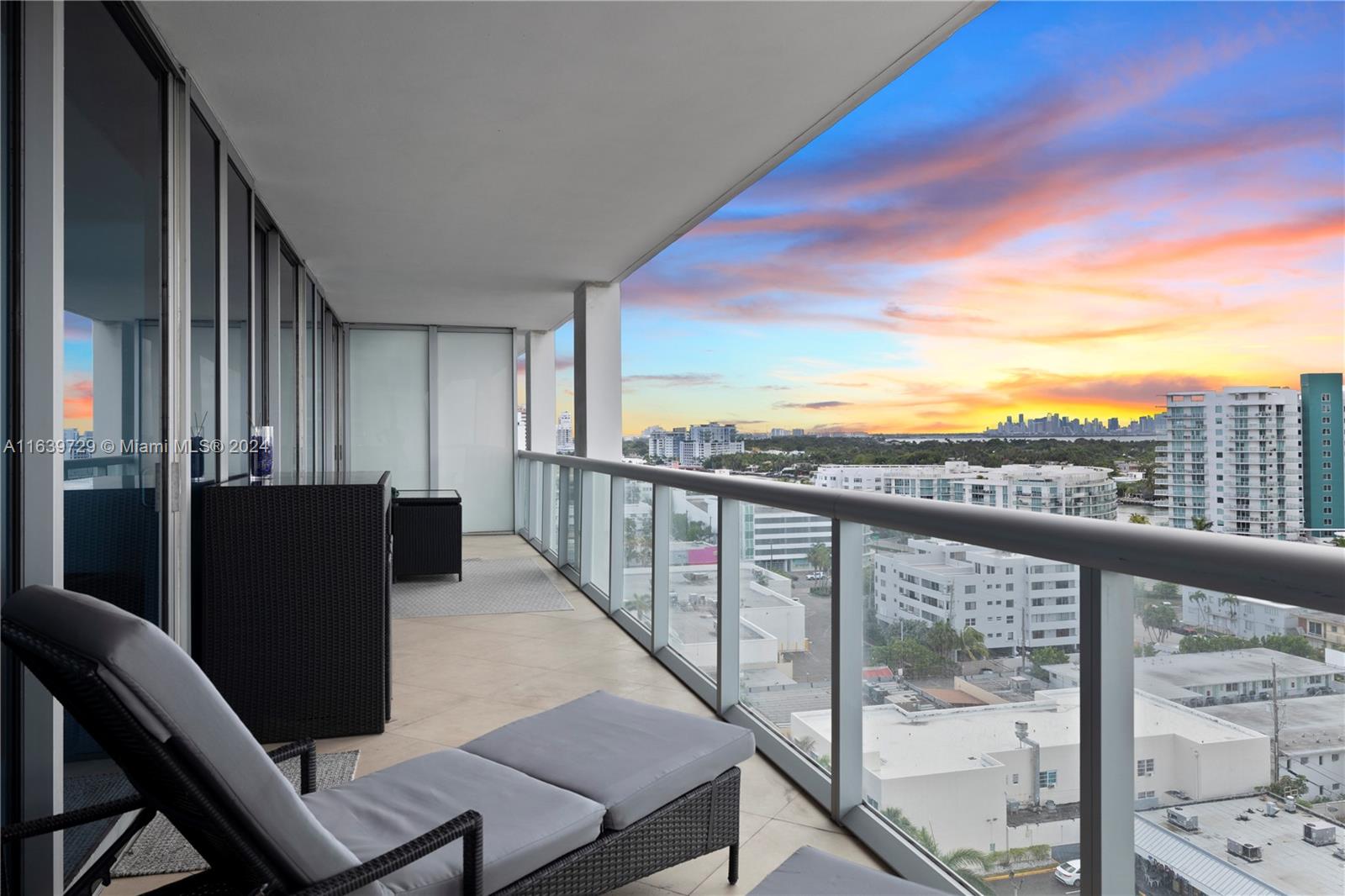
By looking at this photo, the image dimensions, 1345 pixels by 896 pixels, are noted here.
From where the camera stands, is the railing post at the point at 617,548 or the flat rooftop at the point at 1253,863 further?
the railing post at the point at 617,548

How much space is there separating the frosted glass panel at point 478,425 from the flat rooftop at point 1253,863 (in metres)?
10.0

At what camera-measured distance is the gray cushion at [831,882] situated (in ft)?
4.60

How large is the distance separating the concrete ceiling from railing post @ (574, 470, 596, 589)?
77.0 inches

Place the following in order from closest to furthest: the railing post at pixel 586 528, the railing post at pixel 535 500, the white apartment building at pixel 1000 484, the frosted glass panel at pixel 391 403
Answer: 1. the white apartment building at pixel 1000 484
2. the railing post at pixel 586 528
3. the railing post at pixel 535 500
4. the frosted glass panel at pixel 391 403

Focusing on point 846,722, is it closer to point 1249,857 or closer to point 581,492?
point 1249,857

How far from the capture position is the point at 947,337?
558 cm

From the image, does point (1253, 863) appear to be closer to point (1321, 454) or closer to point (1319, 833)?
point (1319, 833)

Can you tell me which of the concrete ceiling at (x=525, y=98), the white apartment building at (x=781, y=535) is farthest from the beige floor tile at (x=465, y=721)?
the concrete ceiling at (x=525, y=98)

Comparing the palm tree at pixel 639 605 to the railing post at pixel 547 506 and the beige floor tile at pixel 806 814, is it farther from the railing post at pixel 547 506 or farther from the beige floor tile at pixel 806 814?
the railing post at pixel 547 506

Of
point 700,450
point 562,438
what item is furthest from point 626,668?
point 562,438

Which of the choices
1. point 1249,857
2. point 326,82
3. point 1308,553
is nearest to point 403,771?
point 1249,857

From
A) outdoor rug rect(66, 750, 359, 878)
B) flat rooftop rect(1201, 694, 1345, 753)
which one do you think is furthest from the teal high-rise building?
outdoor rug rect(66, 750, 359, 878)

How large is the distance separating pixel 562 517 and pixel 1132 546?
6.57 m

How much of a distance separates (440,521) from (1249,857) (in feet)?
22.0
